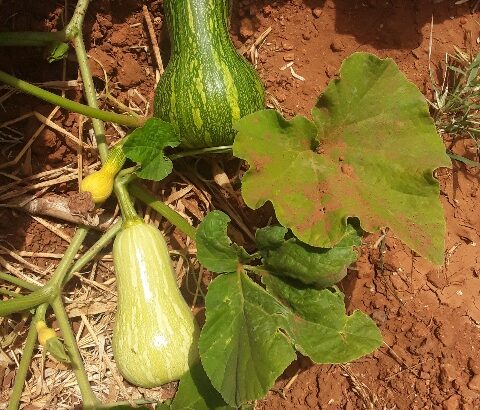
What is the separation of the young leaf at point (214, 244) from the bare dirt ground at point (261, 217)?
506 millimetres

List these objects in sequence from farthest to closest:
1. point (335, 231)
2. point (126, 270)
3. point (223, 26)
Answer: point (223, 26) < point (126, 270) < point (335, 231)

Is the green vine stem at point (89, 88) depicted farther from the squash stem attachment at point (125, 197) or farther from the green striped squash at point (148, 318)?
the green striped squash at point (148, 318)

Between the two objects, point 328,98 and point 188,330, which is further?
point 188,330

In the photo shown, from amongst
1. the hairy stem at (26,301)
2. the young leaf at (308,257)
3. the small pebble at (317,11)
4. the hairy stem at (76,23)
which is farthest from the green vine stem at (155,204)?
the small pebble at (317,11)

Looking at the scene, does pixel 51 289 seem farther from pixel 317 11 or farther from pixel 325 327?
pixel 317 11

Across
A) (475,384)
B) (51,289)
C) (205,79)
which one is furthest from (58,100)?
(475,384)

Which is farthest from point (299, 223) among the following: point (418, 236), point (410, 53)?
point (410, 53)

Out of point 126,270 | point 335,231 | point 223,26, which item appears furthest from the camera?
point 223,26

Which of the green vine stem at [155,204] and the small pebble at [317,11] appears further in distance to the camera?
the small pebble at [317,11]

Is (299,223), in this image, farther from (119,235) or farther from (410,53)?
(410,53)

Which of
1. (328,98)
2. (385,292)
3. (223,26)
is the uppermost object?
(223,26)

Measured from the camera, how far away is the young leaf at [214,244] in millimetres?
1962

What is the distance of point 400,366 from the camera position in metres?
2.35

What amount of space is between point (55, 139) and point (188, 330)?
40.4 inches
